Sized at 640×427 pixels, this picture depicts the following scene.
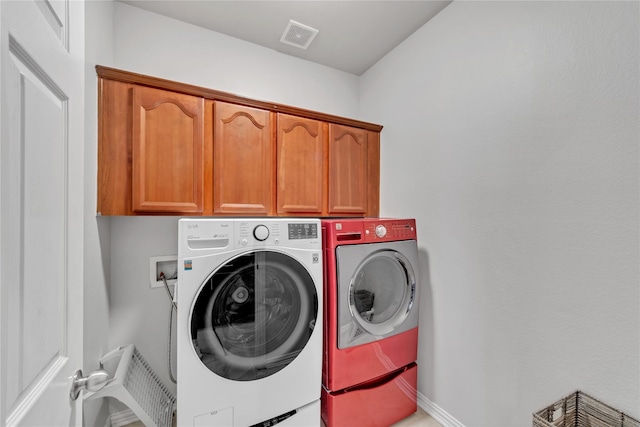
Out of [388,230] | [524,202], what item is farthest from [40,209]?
[524,202]

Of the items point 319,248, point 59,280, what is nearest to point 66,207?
point 59,280

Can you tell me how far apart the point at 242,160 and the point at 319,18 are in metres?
1.14

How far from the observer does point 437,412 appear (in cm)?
177

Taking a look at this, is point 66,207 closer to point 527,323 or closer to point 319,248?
point 319,248

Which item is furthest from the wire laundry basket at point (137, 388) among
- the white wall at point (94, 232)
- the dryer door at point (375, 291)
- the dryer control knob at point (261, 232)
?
the dryer door at point (375, 291)

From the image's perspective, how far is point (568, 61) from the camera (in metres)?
1.18

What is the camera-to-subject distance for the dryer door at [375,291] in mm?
1562

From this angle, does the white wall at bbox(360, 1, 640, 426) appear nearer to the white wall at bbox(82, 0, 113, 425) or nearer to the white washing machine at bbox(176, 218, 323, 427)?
the white washing machine at bbox(176, 218, 323, 427)

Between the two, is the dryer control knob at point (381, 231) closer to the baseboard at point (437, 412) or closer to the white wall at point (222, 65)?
the baseboard at point (437, 412)

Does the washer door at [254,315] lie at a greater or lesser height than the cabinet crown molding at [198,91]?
lesser

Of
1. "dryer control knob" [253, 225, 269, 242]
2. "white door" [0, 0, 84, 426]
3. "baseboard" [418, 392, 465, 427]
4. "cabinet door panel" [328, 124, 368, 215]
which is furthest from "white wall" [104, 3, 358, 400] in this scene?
"baseboard" [418, 392, 465, 427]

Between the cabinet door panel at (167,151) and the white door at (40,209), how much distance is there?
727mm

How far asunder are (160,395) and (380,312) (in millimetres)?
1487

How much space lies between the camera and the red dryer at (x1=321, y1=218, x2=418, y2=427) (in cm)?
155
